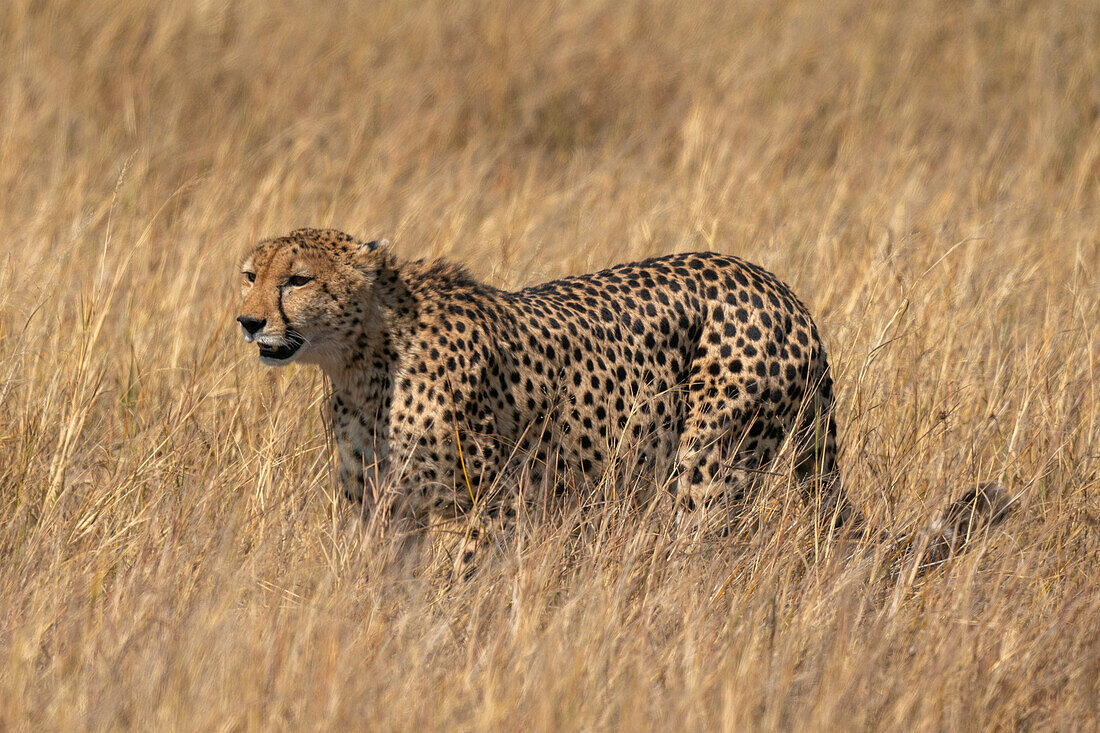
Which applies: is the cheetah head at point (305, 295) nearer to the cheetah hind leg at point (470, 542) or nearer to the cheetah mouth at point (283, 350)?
the cheetah mouth at point (283, 350)

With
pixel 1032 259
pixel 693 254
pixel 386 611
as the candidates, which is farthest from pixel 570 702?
pixel 1032 259

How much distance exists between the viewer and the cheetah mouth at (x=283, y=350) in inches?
141

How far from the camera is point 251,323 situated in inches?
140

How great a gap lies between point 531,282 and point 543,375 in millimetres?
1526

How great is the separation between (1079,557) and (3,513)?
285 centimetres

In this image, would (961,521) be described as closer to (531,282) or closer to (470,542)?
(470,542)

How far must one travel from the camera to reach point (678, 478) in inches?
157

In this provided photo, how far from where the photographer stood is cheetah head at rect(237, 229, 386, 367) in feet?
11.7

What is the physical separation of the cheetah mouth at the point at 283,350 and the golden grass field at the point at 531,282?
1.26ft

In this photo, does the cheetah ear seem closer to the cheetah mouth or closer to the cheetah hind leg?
the cheetah mouth

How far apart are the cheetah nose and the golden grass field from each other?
46cm

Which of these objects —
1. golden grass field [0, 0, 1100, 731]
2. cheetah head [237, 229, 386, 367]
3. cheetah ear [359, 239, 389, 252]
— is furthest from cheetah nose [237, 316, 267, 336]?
golden grass field [0, 0, 1100, 731]

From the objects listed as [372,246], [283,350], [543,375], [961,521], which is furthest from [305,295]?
[961,521]

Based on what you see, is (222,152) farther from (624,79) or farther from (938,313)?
(938,313)
